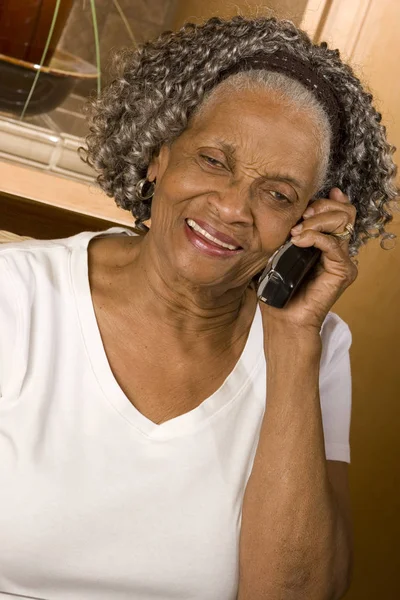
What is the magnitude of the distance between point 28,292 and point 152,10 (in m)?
0.99

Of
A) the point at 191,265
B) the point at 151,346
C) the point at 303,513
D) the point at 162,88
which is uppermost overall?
the point at 162,88

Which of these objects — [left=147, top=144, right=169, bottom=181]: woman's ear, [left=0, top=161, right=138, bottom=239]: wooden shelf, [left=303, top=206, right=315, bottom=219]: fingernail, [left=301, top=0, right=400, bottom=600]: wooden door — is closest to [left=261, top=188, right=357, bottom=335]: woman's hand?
[left=303, top=206, right=315, bottom=219]: fingernail

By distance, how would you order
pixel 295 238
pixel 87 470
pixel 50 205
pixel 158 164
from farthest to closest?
1. pixel 50 205
2. pixel 158 164
3. pixel 295 238
4. pixel 87 470

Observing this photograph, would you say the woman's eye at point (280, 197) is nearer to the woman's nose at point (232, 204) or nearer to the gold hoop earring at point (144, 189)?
the woman's nose at point (232, 204)

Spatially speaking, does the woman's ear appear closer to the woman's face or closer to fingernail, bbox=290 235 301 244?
the woman's face

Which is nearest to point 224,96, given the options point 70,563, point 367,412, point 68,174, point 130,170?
point 130,170

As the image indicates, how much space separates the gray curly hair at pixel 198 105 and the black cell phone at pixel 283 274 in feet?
0.71

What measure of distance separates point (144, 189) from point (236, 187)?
322mm

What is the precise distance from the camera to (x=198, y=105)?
1728 millimetres

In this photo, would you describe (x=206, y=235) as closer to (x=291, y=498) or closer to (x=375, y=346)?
(x=291, y=498)

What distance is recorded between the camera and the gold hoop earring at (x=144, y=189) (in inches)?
74.0

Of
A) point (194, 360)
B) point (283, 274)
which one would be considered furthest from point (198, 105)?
point (194, 360)

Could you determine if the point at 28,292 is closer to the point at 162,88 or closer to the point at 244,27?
the point at 162,88

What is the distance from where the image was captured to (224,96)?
169cm
